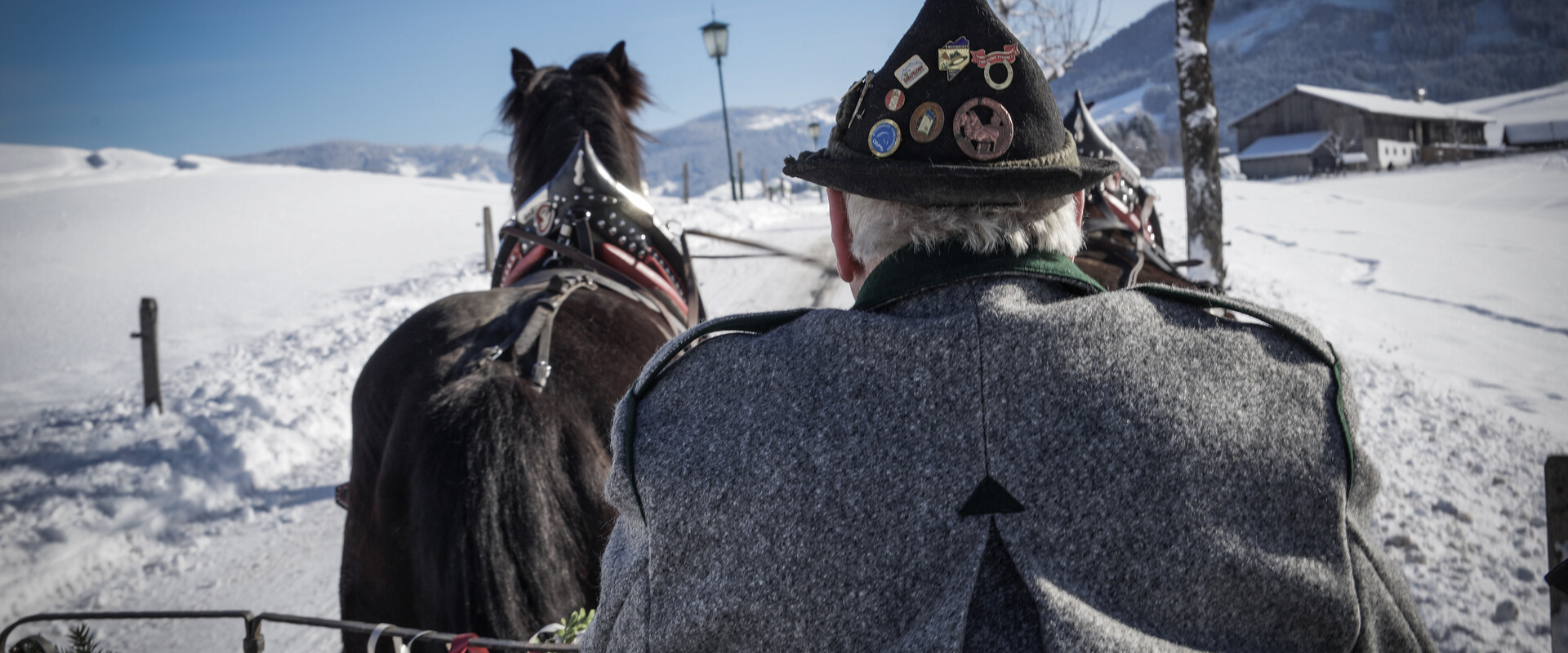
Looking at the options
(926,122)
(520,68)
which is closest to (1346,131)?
(520,68)

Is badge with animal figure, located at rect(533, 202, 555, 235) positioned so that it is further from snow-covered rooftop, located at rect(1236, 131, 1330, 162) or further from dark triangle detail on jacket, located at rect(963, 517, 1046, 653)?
snow-covered rooftop, located at rect(1236, 131, 1330, 162)

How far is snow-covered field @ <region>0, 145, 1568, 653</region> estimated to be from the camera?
3934 millimetres

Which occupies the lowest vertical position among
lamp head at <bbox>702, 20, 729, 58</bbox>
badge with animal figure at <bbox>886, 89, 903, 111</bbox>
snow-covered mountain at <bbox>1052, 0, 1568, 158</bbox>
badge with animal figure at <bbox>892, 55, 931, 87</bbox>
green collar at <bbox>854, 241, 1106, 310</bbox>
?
green collar at <bbox>854, 241, 1106, 310</bbox>

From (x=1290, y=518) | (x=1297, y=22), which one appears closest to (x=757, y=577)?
(x=1290, y=518)

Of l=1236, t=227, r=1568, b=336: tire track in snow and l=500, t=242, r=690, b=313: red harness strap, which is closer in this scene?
l=500, t=242, r=690, b=313: red harness strap

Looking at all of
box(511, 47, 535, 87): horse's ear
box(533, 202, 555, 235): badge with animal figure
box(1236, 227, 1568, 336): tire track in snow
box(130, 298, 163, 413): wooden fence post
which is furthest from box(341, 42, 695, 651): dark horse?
box(1236, 227, 1568, 336): tire track in snow

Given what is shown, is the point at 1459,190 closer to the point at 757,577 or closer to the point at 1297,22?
the point at 757,577

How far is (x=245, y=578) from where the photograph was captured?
4.13 metres

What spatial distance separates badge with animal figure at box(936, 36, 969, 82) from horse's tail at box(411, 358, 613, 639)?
141 cm

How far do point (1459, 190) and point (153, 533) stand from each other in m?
17.6

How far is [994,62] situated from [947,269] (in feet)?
1.10

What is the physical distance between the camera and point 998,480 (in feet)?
2.94

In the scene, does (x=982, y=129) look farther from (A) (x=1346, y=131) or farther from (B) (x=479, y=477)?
(A) (x=1346, y=131)

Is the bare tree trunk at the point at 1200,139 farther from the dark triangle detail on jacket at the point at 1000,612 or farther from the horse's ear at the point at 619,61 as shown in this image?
the dark triangle detail on jacket at the point at 1000,612
